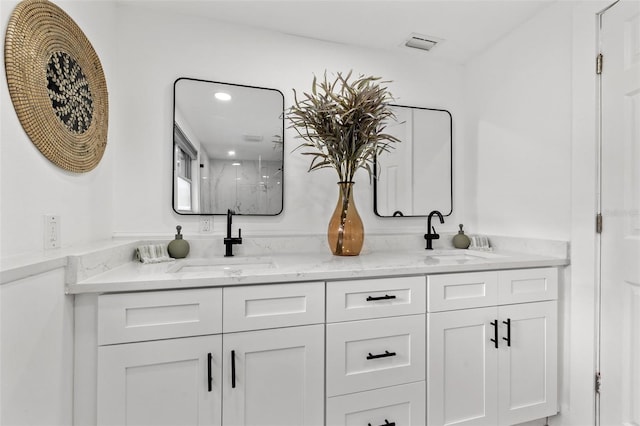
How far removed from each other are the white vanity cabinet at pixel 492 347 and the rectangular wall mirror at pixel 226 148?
1082mm

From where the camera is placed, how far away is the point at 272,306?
49.1 inches

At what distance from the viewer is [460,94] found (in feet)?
7.79

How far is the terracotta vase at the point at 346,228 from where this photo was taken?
5.82ft

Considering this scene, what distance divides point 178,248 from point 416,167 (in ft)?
5.19

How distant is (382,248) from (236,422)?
1260 mm

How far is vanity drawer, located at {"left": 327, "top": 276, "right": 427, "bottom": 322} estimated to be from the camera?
1318 millimetres

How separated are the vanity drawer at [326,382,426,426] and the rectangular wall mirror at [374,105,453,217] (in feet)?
3.55

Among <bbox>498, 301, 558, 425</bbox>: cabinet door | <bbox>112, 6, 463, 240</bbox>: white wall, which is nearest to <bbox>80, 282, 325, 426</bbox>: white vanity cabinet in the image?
<bbox>112, 6, 463, 240</bbox>: white wall

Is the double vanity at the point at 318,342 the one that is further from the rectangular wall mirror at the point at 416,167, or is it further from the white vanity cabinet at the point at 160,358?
the rectangular wall mirror at the point at 416,167

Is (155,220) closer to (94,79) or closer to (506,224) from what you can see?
(94,79)

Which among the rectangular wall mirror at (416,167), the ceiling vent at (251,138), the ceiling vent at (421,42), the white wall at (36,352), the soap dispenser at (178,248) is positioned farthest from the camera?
the rectangular wall mirror at (416,167)

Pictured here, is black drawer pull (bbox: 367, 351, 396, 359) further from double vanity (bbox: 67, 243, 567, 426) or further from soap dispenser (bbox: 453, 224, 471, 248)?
soap dispenser (bbox: 453, 224, 471, 248)

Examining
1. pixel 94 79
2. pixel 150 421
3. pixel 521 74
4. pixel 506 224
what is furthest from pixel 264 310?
pixel 521 74

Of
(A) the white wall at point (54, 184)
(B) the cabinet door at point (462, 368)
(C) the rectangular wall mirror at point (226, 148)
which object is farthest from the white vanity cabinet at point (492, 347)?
(A) the white wall at point (54, 184)
